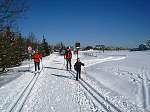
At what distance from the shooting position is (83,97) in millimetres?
10688

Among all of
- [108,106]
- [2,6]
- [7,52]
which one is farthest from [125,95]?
[7,52]

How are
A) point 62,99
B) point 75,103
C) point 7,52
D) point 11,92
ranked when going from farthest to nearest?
point 7,52, point 11,92, point 62,99, point 75,103

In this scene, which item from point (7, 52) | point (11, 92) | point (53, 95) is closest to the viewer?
point (53, 95)

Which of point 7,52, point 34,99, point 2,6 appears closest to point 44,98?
point 34,99

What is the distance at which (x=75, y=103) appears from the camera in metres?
9.66

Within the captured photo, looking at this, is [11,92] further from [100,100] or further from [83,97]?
[100,100]

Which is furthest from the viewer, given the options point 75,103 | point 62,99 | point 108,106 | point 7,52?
point 7,52

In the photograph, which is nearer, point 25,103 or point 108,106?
point 108,106

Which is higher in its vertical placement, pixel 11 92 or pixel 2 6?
pixel 2 6

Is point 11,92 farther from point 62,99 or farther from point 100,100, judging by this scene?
point 100,100

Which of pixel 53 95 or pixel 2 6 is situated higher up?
pixel 2 6

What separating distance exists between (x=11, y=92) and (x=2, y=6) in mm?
8199

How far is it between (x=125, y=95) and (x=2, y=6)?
1162 cm

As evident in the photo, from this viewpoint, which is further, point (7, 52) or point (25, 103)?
point (7, 52)
